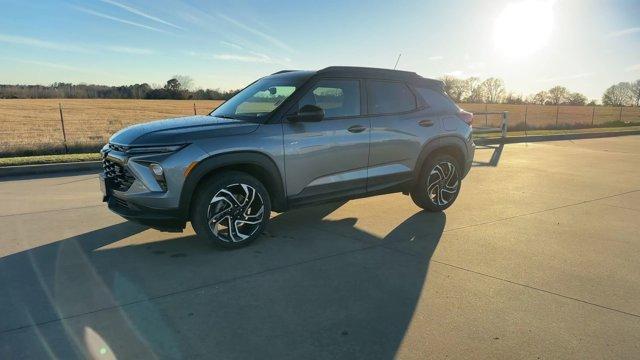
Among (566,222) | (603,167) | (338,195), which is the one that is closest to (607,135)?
(603,167)

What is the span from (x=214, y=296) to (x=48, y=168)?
7.49 metres

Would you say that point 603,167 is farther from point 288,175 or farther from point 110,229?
point 110,229

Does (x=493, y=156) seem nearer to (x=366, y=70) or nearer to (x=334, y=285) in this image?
(x=366, y=70)

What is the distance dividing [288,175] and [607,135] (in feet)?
69.3

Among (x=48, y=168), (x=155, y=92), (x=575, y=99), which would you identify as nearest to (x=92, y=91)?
(x=155, y=92)

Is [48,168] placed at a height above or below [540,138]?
above

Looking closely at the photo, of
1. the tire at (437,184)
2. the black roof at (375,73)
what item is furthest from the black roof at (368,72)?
the tire at (437,184)

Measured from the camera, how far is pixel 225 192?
4.58m

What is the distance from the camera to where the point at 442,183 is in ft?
21.0

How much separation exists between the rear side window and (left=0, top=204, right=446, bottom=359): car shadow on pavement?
5.99 feet

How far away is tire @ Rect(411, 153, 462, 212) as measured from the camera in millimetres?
6121

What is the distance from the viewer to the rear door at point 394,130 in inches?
217

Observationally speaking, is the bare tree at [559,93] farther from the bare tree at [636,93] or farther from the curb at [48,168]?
the curb at [48,168]

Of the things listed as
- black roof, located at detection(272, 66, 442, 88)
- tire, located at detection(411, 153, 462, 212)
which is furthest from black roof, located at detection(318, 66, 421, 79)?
tire, located at detection(411, 153, 462, 212)
